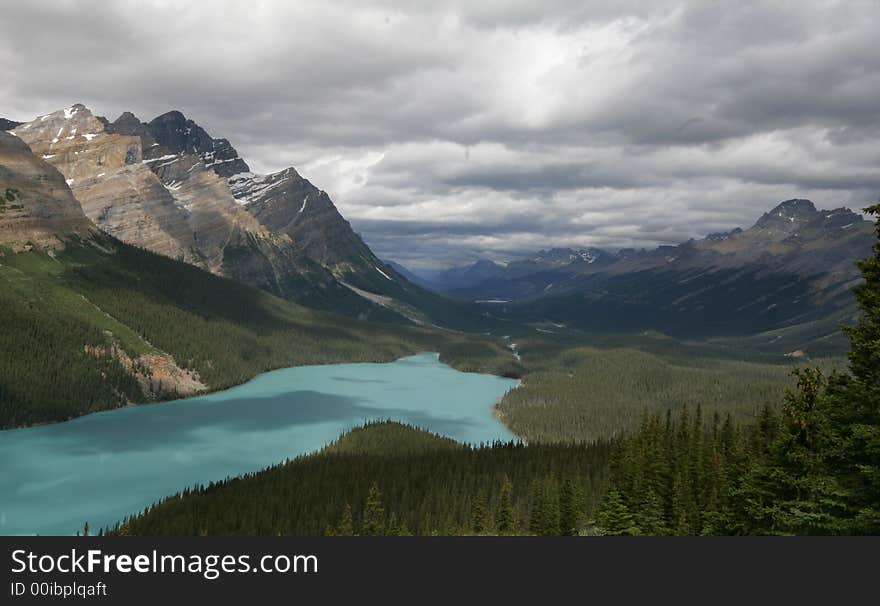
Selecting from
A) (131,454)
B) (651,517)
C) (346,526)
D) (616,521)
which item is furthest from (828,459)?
(131,454)

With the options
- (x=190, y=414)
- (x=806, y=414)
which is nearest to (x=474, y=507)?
(x=806, y=414)

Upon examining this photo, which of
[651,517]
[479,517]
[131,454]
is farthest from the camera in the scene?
[131,454]

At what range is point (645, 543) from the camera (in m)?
20.1

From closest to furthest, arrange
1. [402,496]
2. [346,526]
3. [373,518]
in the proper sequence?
1. [346,526]
2. [373,518]
3. [402,496]

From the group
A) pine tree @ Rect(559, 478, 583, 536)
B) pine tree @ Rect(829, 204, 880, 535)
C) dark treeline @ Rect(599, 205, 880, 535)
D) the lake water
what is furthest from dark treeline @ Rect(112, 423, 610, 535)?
pine tree @ Rect(829, 204, 880, 535)

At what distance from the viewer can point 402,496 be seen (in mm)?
94000

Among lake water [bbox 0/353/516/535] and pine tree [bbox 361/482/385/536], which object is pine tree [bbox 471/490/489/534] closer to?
pine tree [bbox 361/482/385/536]

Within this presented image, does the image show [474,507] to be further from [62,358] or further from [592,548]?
[62,358]

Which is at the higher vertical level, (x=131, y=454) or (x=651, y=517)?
(x=651, y=517)

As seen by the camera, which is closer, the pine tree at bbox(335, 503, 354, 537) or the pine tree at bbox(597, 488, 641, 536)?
the pine tree at bbox(597, 488, 641, 536)

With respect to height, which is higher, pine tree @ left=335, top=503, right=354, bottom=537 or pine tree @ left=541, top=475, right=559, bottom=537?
pine tree @ left=541, top=475, right=559, bottom=537

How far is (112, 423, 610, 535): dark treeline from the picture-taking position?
7725 cm

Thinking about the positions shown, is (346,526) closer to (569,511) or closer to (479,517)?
(479,517)

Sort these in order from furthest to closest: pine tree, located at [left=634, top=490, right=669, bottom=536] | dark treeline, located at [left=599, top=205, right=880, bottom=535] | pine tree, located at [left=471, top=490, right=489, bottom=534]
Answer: pine tree, located at [left=471, top=490, right=489, bottom=534] → pine tree, located at [left=634, top=490, right=669, bottom=536] → dark treeline, located at [left=599, top=205, right=880, bottom=535]
